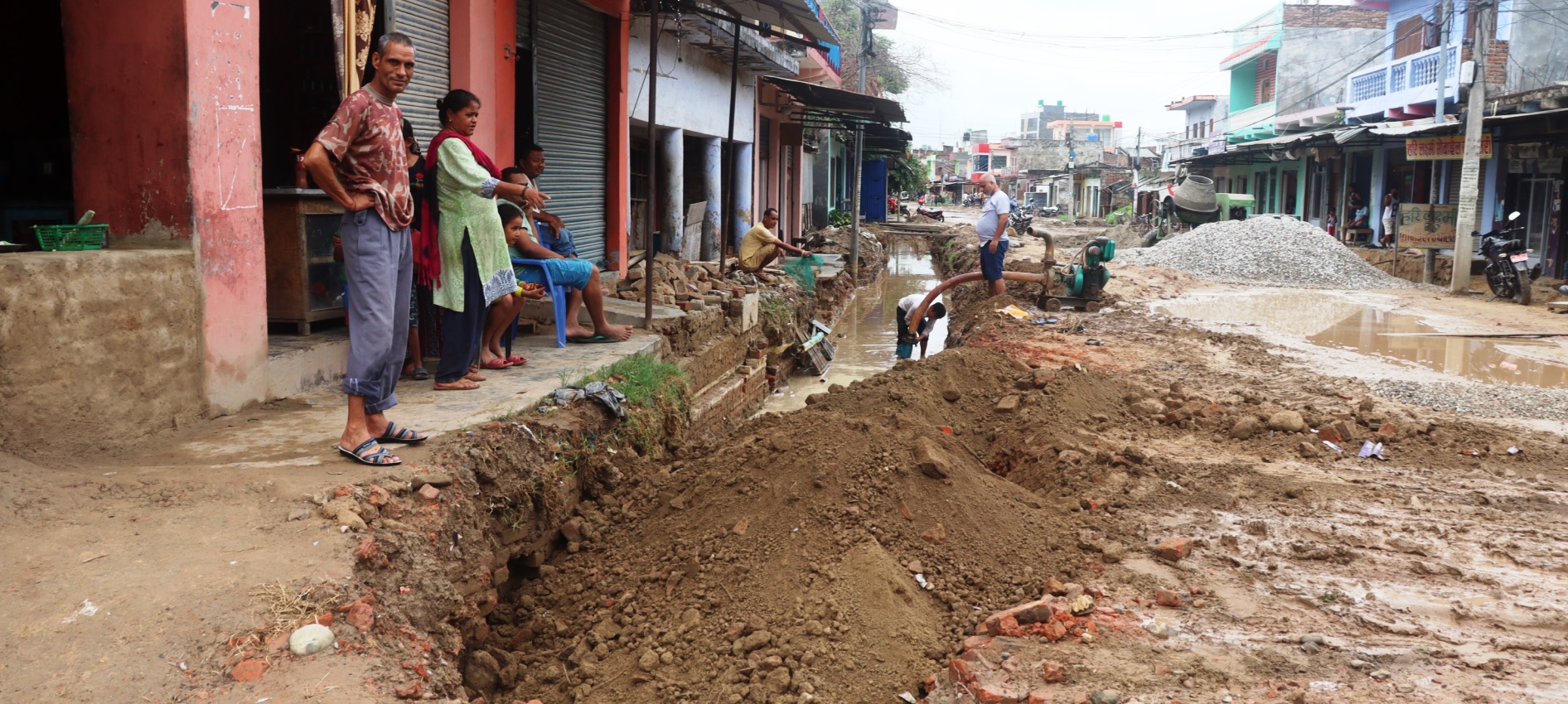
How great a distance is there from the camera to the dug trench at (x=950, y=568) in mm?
3625

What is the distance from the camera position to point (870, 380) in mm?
8062

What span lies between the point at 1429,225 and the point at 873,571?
18561 millimetres

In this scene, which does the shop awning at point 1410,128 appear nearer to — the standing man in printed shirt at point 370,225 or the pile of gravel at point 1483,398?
the pile of gravel at point 1483,398

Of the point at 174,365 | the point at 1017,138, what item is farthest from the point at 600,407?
the point at 1017,138

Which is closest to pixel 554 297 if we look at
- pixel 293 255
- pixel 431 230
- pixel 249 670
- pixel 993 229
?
pixel 431 230

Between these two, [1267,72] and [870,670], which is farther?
[1267,72]

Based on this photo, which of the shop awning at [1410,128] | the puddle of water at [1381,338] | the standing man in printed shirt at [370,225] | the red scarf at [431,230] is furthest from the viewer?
the shop awning at [1410,128]

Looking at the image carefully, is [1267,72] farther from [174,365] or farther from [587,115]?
[174,365]

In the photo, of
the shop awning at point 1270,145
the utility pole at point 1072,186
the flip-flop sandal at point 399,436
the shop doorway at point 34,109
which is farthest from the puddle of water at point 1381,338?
the utility pole at point 1072,186

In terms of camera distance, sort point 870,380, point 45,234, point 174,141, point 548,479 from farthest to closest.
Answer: point 870,380 → point 548,479 → point 174,141 → point 45,234

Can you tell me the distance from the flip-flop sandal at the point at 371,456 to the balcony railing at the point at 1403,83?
891 inches

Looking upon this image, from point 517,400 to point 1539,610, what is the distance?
14.7 feet

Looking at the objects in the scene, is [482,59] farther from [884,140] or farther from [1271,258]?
[884,140]

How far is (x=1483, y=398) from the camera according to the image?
838 cm
